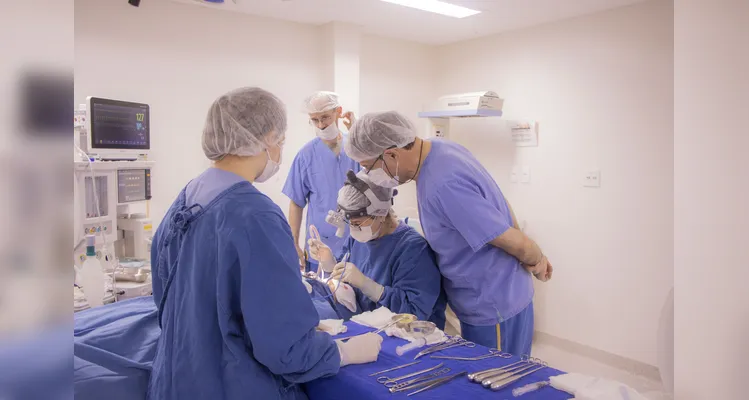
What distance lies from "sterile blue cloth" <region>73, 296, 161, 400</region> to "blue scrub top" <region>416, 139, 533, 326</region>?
106cm

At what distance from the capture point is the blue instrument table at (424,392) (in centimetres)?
134

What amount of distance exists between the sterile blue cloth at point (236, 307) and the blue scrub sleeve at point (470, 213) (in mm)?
742

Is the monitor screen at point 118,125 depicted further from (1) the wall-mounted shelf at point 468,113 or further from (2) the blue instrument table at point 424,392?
(1) the wall-mounted shelf at point 468,113

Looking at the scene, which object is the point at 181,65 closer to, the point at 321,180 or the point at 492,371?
the point at 321,180

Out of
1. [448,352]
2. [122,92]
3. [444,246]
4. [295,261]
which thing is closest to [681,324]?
[444,246]

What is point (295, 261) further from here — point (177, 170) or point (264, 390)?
point (177, 170)

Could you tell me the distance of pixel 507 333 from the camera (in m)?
2.07

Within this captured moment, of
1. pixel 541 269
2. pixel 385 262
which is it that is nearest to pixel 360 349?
A: pixel 385 262

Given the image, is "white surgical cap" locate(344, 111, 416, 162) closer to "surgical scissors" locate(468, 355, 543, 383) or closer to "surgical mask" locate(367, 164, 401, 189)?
"surgical mask" locate(367, 164, 401, 189)

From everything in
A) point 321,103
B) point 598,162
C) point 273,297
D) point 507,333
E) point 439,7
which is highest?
point 439,7

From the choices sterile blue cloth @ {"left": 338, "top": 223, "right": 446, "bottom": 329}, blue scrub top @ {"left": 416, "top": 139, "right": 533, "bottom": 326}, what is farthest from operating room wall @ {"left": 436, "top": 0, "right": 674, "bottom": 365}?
sterile blue cloth @ {"left": 338, "top": 223, "right": 446, "bottom": 329}

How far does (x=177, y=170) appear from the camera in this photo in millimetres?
3859

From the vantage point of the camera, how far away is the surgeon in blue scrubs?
1.25 meters

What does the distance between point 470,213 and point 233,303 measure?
911 mm
